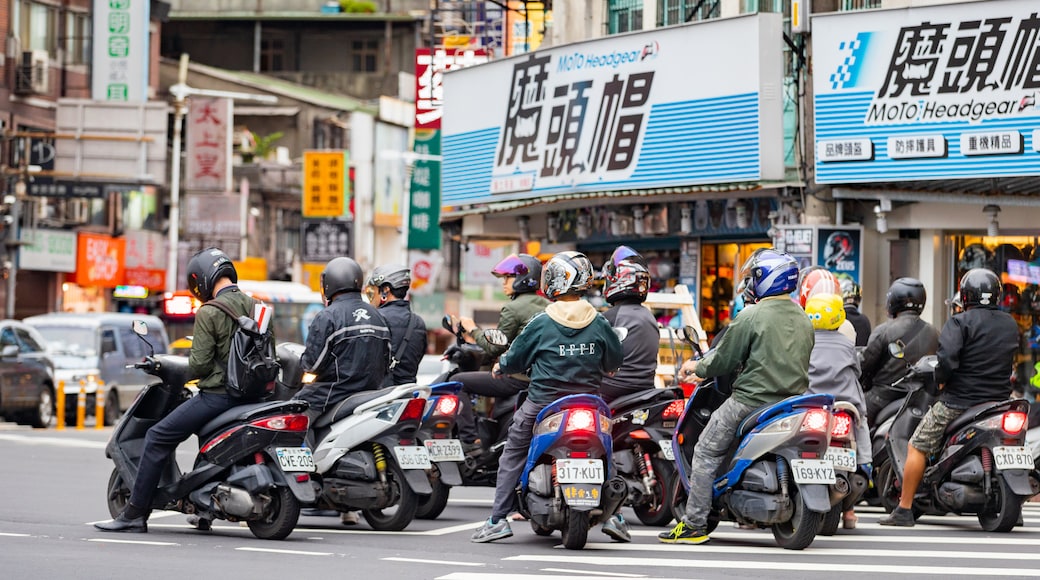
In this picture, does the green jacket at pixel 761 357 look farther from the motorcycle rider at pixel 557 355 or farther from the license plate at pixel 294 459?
the license plate at pixel 294 459

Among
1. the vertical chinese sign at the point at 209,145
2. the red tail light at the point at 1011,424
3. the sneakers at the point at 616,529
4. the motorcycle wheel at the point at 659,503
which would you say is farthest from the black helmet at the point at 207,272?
the vertical chinese sign at the point at 209,145

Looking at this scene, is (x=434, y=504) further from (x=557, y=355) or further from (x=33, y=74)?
(x=33, y=74)

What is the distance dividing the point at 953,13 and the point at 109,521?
12.1m

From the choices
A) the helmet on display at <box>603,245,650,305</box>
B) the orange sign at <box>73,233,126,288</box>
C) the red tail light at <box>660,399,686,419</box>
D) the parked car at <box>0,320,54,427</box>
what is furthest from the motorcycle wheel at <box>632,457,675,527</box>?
the orange sign at <box>73,233,126,288</box>

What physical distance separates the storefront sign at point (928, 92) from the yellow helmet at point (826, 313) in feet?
24.7

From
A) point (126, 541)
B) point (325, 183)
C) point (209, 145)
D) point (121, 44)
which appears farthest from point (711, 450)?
point (325, 183)

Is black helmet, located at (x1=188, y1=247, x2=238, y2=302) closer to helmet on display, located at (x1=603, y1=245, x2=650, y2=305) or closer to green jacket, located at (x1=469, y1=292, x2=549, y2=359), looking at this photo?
green jacket, located at (x1=469, y1=292, x2=549, y2=359)

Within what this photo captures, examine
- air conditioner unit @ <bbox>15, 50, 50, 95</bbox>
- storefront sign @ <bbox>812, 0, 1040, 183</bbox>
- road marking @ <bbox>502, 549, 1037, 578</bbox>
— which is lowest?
road marking @ <bbox>502, 549, 1037, 578</bbox>

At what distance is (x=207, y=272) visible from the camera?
1216 cm

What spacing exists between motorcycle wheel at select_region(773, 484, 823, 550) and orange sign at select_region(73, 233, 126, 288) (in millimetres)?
38372

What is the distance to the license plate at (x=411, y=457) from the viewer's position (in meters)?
12.4

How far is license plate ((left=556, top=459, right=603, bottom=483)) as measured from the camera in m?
11.1

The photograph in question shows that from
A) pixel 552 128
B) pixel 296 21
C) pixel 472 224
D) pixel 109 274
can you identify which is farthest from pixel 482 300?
pixel 552 128

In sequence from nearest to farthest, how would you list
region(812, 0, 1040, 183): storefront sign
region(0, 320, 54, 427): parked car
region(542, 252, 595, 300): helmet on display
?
1. region(542, 252, 595, 300): helmet on display
2. region(812, 0, 1040, 183): storefront sign
3. region(0, 320, 54, 427): parked car
